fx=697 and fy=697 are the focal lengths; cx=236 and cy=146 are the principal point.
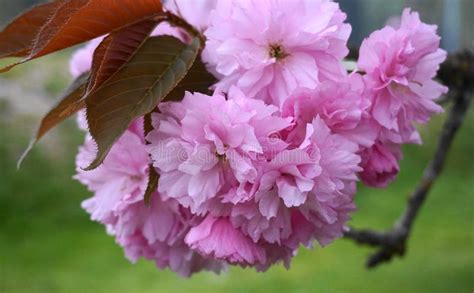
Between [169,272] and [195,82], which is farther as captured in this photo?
[169,272]

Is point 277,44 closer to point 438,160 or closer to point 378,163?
point 378,163

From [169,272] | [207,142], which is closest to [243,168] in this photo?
[207,142]

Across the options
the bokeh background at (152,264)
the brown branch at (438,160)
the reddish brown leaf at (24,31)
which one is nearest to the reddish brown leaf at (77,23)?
the reddish brown leaf at (24,31)

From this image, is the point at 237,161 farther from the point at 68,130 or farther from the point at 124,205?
the point at 68,130

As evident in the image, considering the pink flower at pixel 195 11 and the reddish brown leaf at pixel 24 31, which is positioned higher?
the reddish brown leaf at pixel 24 31

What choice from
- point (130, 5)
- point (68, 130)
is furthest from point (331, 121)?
point (68, 130)

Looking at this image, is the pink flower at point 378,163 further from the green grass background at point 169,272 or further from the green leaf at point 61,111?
the green grass background at point 169,272
